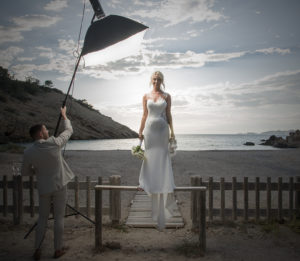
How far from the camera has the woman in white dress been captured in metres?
3.43

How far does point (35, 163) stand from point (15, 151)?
18.5 meters

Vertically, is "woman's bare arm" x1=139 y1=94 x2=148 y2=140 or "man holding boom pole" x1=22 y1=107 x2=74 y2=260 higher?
"woman's bare arm" x1=139 y1=94 x2=148 y2=140

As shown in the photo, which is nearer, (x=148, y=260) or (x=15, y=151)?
(x=148, y=260)

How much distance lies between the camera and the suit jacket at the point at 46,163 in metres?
3.37

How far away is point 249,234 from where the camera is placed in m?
4.85

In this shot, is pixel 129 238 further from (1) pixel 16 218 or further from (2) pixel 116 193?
(1) pixel 16 218

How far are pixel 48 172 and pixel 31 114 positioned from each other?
46.7 m

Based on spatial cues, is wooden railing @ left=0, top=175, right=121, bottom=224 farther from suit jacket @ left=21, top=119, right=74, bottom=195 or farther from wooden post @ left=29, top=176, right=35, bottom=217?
suit jacket @ left=21, top=119, right=74, bottom=195

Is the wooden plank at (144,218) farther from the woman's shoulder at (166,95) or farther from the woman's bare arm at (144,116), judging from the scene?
the woman's shoulder at (166,95)

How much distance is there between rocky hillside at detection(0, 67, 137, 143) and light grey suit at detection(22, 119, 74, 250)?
25082mm

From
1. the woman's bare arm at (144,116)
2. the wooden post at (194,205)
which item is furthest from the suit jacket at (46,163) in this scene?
the wooden post at (194,205)

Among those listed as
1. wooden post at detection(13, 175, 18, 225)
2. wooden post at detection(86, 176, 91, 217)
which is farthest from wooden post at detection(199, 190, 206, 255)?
wooden post at detection(13, 175, 18, 225)

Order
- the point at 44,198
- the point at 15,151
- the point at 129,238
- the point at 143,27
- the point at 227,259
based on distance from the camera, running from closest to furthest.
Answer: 1. the point at 143,27
2. the point at 44,198
3. the point at 227,259
4. the point at 129,238
5. the point at 15,151

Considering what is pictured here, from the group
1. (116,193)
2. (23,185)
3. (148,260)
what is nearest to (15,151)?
(23,185)
